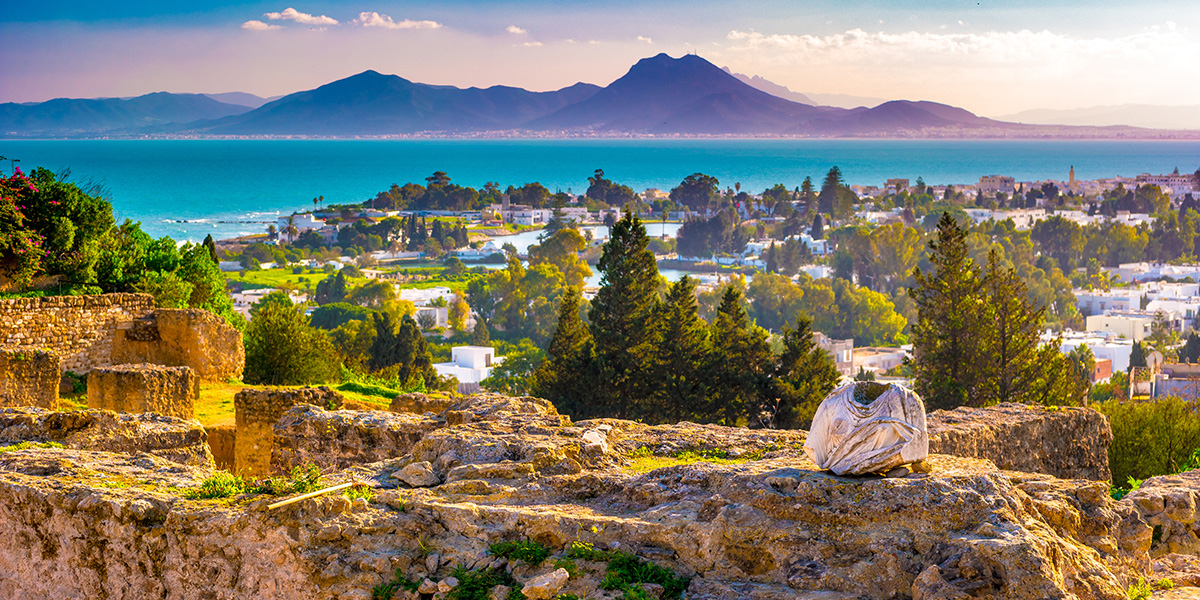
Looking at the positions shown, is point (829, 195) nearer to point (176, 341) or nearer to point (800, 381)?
point (800, 381)

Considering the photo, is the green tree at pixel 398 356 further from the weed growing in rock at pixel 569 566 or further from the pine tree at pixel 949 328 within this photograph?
the weed growing in rock at pixel 569 566

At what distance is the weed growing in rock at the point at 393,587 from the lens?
6.30m

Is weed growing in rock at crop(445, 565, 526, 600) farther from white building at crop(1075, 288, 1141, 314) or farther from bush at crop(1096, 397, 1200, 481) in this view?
white building at crop(1075, 288, 1141, 314)

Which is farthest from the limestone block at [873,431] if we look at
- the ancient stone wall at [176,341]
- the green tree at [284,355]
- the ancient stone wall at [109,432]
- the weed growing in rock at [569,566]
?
the green tree at [284,355]

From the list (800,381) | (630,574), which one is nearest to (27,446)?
(630,574)

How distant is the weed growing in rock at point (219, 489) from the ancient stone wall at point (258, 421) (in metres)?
4.30

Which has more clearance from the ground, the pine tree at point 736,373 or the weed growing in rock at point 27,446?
the weed growing in rock at point 27,446

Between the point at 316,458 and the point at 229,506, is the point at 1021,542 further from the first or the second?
the point at 316,458

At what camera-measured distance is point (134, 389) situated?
512 inches

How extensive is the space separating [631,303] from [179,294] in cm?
941

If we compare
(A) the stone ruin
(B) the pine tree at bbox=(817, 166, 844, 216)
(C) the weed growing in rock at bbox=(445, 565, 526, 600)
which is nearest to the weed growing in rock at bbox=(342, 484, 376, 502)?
(A) the stone ruin

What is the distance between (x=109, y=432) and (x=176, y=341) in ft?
23.9

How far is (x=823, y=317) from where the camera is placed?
73688 millimetres

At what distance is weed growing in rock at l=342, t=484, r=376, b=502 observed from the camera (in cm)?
684
